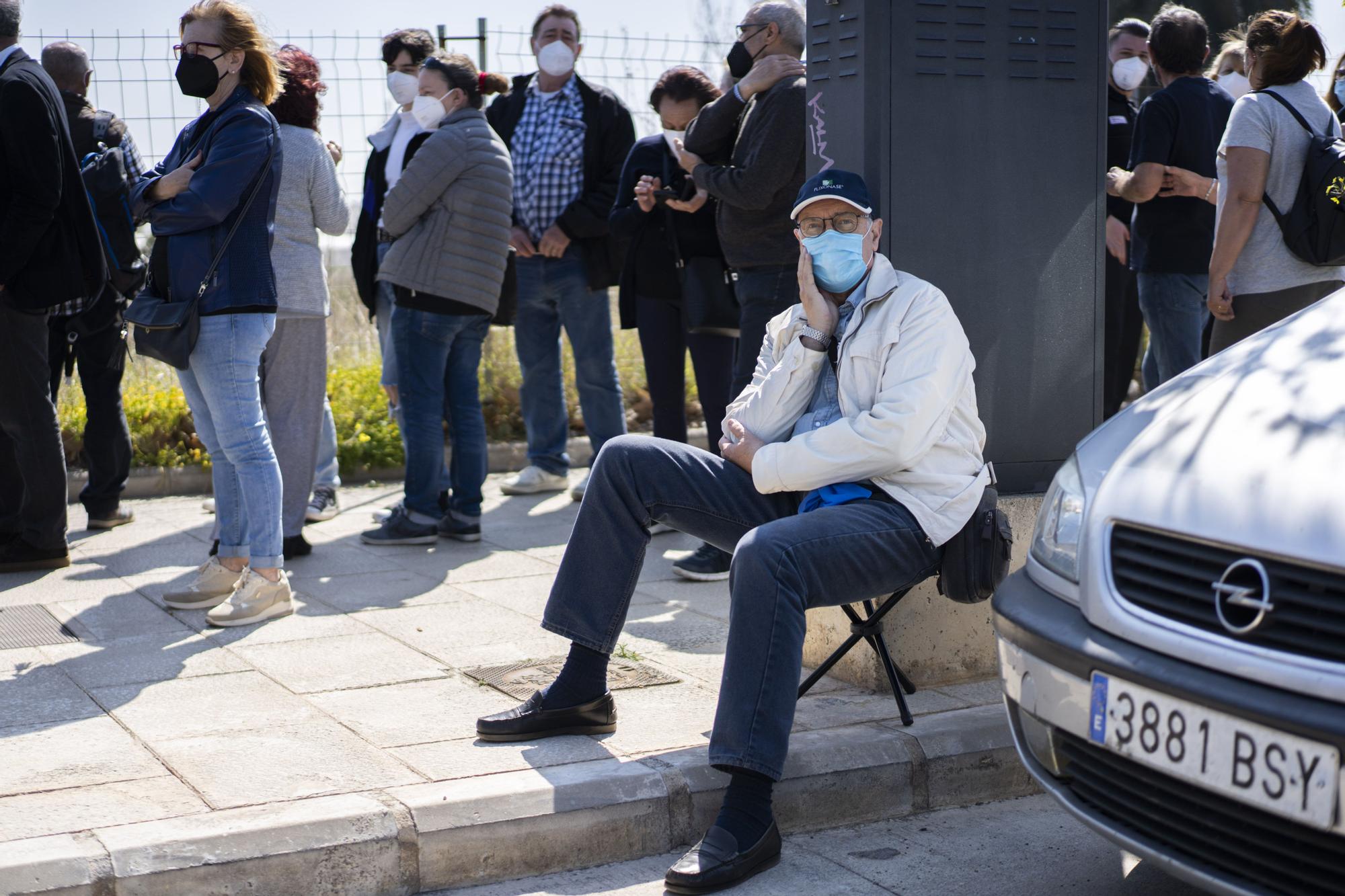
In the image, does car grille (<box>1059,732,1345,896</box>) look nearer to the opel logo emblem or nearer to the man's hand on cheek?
the opel logo emblem

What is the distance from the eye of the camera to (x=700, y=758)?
388 cm

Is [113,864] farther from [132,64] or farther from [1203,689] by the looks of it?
[132,64]

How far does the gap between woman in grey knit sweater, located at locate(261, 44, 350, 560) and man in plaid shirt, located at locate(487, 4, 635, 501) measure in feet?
4.96

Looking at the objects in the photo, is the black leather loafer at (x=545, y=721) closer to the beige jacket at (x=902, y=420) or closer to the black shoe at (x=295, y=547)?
the beige jacket at (x=902, y=420)

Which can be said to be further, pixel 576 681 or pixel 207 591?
pixel 207 591

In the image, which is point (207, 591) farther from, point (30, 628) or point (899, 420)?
point (899, 420)

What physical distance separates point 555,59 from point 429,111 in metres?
1.31

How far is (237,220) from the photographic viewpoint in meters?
5.26

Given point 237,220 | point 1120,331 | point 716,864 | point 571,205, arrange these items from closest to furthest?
point 716,864
point 237,220
point 571,205
point 1120,331

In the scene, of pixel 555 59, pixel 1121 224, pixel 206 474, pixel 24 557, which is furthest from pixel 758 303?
pixel 206 474

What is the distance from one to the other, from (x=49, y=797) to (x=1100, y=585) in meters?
2.55

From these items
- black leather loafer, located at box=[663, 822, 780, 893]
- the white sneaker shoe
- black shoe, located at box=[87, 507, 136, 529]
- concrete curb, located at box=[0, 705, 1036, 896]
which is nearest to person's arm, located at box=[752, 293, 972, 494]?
concrete curb, located at box=[0, 705, 1036, 896]

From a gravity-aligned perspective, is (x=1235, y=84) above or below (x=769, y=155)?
above

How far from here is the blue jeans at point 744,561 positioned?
3.54m
